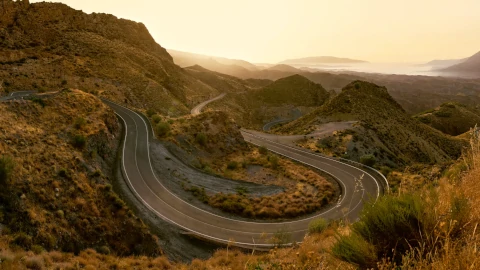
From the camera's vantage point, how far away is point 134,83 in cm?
8050

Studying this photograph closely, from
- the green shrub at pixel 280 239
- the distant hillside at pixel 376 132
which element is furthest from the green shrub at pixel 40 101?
Result: the distant hillside at pixel 376 132

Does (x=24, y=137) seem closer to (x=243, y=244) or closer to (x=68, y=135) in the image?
(x=68, y=135)

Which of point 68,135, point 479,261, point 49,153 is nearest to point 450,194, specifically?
point 479,261

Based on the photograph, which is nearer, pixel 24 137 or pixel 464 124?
pixel 24 137

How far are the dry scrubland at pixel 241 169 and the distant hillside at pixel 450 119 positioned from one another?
93.4 metres

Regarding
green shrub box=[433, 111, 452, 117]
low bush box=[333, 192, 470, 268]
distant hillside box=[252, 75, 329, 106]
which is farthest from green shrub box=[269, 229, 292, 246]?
green shrub box=[433, 111, 452, 117]

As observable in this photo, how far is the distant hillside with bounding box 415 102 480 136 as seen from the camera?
11294 centimetres

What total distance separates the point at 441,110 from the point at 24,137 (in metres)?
145

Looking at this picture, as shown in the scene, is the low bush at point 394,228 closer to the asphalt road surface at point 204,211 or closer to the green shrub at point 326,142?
the asphalt road surface at point 204,211

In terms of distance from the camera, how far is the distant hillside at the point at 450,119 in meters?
113

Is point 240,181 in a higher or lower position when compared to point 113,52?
lower

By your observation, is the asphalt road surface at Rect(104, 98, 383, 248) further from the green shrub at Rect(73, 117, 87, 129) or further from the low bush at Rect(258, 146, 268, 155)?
the low bush at Rect(258, 146, 268, 155)

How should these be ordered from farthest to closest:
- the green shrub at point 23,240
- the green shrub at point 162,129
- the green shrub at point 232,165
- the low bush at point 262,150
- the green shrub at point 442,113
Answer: the green shrub at point 442,113, the low bush at point 262,150, the green shrub at point 162,129, the green shrub at point 232,165, the green shrub at point 23,240

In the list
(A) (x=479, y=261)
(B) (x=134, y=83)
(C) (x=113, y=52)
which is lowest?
(A) (x=479, y=261)
